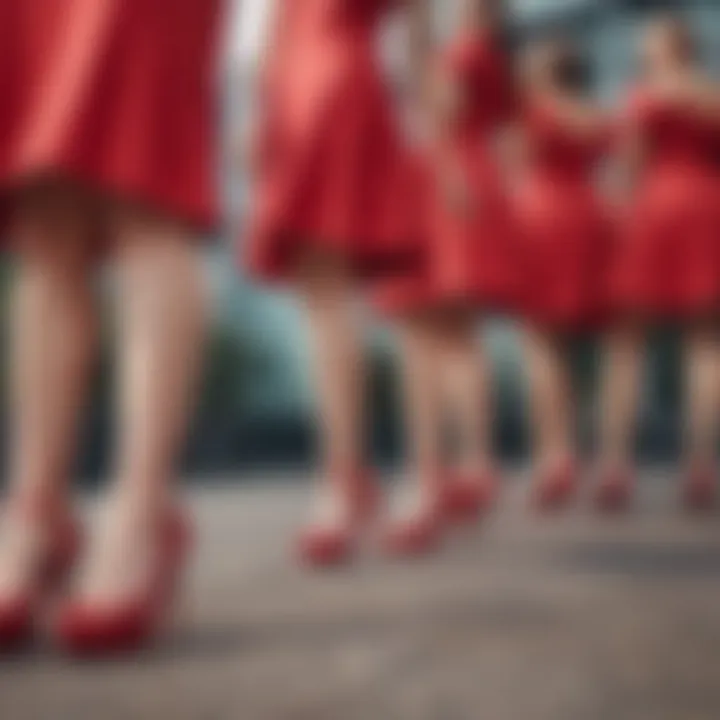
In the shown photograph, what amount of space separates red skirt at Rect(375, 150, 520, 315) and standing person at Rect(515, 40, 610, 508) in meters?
0.31

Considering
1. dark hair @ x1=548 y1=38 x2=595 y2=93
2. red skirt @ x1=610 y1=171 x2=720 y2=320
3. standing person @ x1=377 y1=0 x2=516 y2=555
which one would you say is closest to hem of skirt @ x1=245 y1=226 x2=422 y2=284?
standing person @ x1=377 y1=0 x2=516 y2=555

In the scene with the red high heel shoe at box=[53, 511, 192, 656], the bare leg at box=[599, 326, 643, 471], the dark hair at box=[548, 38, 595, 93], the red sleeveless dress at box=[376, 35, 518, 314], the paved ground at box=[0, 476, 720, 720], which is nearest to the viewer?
the paved ground at box=[0, 476, 720, 720]

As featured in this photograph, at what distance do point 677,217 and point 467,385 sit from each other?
0.41 m

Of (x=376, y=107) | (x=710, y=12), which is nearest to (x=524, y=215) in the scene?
(x=376, y=107)

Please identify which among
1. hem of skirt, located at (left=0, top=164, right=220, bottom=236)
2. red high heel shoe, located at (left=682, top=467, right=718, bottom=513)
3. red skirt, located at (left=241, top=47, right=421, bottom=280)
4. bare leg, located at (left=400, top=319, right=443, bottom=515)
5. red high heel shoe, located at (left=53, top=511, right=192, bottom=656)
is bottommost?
red high heel shoe, located at (left=53, top=511, right=192, bottom=656)

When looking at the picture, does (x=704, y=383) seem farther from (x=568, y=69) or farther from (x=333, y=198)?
(x=333, y=198)

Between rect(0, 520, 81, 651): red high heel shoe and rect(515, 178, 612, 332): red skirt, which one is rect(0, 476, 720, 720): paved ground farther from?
rect(515, 178, 612, 332): red skirt

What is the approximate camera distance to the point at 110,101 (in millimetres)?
847

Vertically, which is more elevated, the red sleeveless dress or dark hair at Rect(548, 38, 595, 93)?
dark hair at Rect(548, 38, 595, 93)

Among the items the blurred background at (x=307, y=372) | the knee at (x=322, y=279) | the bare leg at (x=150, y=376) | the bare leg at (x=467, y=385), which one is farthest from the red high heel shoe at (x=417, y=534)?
the blurred background at (x=307, y=372)

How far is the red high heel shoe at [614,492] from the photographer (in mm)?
1875

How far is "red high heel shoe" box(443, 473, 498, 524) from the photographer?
1707 millimetres

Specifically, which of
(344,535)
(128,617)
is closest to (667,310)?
(344,535)

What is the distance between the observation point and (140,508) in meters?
0.86
